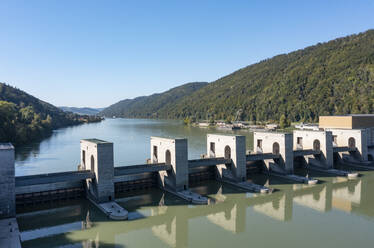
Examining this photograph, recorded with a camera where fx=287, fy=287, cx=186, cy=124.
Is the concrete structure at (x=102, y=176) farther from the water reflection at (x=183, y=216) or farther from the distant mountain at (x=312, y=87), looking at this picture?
the distant mountain at (x=312, y=87)

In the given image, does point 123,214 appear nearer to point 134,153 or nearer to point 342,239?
point 342,239

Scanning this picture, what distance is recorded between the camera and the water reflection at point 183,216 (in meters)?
17.4

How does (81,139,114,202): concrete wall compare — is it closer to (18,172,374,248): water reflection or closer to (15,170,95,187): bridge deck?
(15,170,95,187): bridge deck

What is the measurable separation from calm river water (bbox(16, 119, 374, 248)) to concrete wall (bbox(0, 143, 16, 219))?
4.73ft

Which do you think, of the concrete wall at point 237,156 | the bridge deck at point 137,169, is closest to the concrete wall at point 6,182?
the bridge deck at point 137,169

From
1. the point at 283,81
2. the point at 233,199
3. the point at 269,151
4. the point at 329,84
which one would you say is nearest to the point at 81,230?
the point at 233,199

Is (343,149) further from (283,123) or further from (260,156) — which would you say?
(283,123)

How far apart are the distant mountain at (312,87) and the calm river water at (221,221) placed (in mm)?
78055

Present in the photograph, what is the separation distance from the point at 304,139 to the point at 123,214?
2817 centimetres

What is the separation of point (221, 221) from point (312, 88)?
112856 mm

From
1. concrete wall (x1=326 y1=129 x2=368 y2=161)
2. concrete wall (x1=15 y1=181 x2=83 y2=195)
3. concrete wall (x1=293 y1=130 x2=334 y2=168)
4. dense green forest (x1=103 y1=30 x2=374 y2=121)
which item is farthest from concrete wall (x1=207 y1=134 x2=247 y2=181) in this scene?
dense green forest (x1=103 y1=30 x2=374 y2=121)

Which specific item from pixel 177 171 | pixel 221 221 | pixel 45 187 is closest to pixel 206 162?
pixel 177 171

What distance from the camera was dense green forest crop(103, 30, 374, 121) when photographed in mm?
100688

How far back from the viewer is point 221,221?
2031 centimetres
